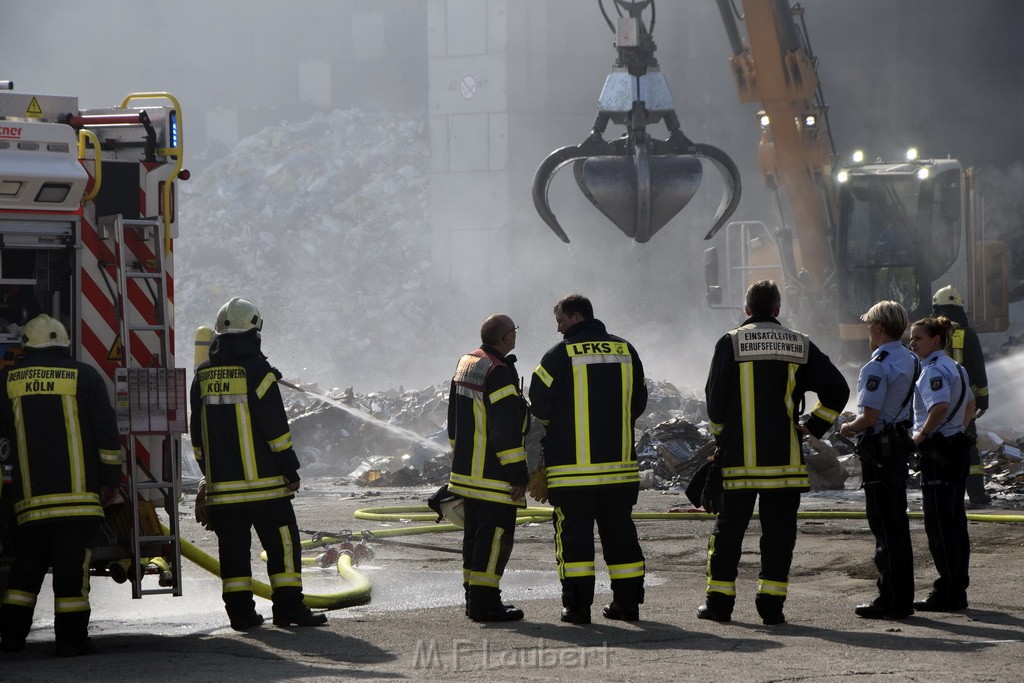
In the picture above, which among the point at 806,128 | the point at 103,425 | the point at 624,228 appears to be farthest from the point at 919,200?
the point at 103,425

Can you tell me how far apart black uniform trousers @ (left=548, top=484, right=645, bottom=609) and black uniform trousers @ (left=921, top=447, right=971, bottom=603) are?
4.36 ft

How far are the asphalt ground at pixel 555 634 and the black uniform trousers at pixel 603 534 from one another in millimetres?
190

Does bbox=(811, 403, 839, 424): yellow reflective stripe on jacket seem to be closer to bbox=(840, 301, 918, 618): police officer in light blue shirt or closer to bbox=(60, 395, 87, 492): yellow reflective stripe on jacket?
bbox=(840, 301, 918, 618): police officer in light blue shirt

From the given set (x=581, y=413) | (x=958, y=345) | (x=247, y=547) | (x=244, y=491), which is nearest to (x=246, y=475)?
(x=244, y=491)

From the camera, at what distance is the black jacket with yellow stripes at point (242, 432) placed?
240 inches

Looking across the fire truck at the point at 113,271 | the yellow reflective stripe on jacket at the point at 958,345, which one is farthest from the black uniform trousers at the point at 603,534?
the yellow reflective stripe on jacket at the point at 958,345

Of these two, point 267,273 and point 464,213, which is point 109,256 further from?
point 267,273

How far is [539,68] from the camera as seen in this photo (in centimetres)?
3316

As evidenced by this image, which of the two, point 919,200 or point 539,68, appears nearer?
point 919,200

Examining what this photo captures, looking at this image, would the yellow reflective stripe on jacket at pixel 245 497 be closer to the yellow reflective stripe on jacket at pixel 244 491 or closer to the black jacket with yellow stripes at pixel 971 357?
Answer: the yellow reflective stripe on jacket at pixel 244 491

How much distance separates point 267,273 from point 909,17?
1778cm

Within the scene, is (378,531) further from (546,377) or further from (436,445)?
(436,445)

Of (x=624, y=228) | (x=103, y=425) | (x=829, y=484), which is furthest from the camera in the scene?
(x=829, y=484)

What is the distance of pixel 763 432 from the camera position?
5.88 m
